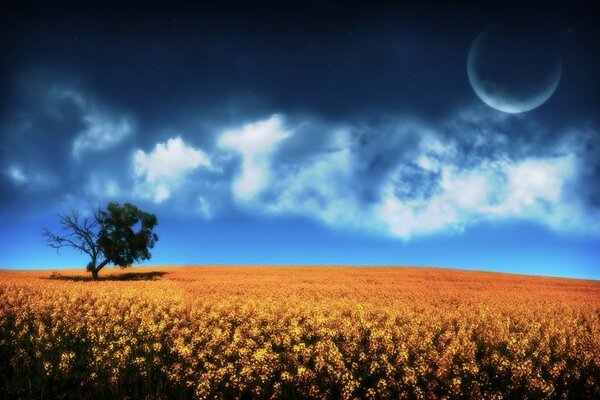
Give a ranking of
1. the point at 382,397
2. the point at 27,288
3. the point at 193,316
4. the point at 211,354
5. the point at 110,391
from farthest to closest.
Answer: the point at 27,288 < the point at 193,316 < the point at 211,354 < the point at 110,391 < the point at 382,397

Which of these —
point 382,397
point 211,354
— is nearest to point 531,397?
point 382,397

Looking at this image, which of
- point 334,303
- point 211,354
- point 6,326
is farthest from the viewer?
point 334,303

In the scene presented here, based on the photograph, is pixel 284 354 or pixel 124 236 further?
pixel 124 236

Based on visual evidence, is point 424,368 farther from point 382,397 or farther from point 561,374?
point 561,374

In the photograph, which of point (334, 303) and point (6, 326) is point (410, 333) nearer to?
point (334, 303)

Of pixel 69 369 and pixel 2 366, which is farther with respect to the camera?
pixel 2 366

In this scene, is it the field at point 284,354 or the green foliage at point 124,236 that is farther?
the green foliage at point 124,236

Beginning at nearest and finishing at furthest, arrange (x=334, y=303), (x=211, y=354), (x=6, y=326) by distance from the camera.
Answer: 1. (x=211, y=354)
2. (x=6, y=326)
3. (x=334, y=303)

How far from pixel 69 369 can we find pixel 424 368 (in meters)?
7.72

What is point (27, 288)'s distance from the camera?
2242cm

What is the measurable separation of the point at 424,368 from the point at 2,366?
9.86 meters

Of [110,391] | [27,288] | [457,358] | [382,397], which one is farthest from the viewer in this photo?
[27,288]

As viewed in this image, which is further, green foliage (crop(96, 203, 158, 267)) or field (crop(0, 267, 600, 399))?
green foliage (crop(96, 203, 158, 267))

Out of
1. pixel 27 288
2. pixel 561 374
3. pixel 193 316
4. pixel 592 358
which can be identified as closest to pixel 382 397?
pixel 561 374
